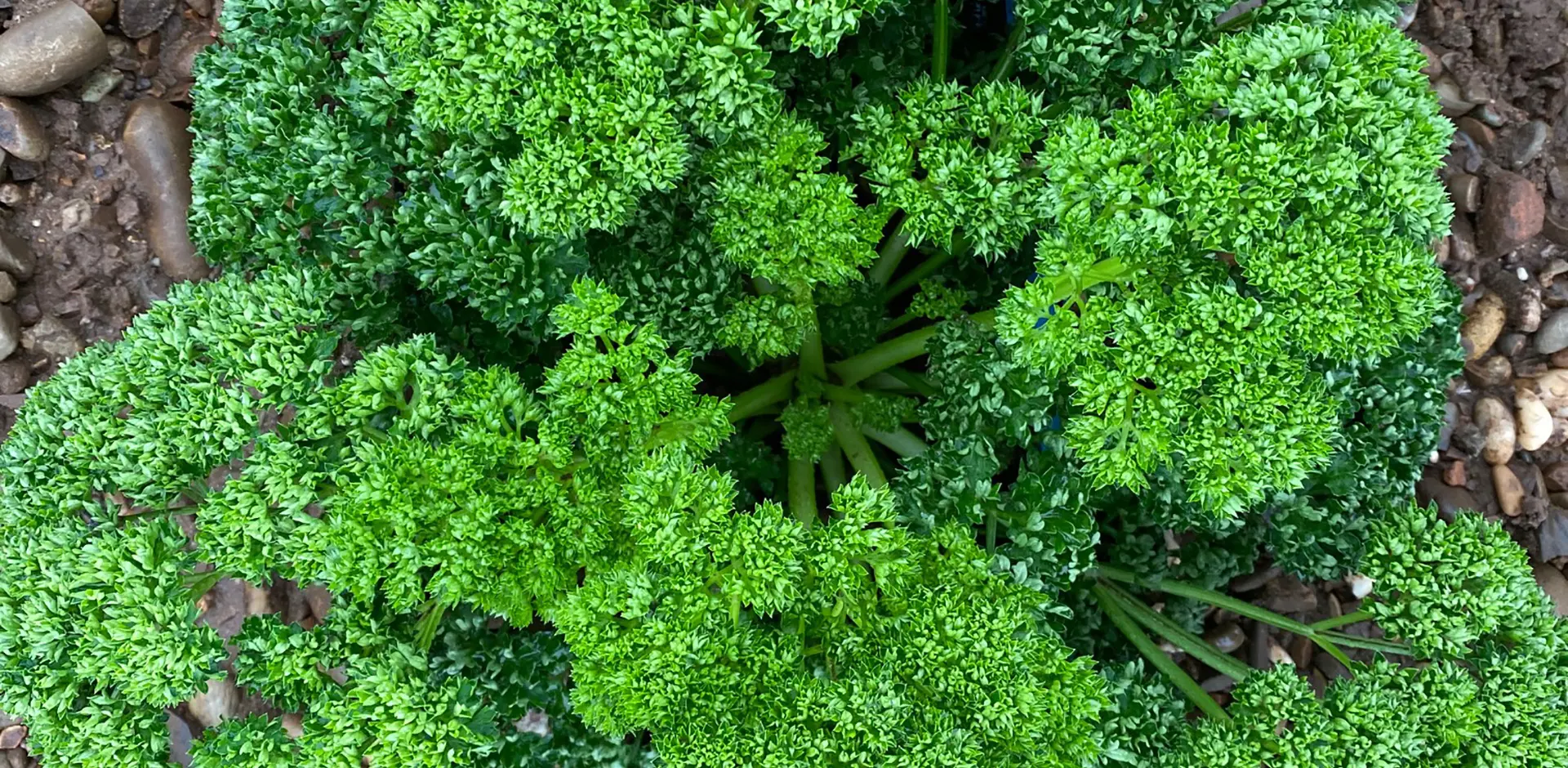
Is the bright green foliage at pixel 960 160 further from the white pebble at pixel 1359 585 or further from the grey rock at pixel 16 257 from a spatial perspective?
the grey rock at pixel 16 257

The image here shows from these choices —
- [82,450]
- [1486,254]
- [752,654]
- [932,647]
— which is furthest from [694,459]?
[1486,254]

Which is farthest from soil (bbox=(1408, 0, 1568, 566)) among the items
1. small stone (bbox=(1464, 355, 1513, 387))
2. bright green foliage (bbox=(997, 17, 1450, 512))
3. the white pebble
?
bright green foliage (bbox=(997, 17, 1450, 512))

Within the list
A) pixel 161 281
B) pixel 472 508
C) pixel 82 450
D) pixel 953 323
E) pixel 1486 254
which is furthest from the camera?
pixel 1486 254

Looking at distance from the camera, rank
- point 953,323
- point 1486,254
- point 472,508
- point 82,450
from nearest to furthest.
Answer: point 472,508
point 82,450
point 953,323
point 1486,254

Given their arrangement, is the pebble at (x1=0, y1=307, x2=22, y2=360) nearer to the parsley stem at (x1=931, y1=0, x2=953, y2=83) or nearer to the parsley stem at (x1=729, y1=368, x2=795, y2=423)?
the parsley stem at (x1=729, y1=368, x2=795, y2=423)

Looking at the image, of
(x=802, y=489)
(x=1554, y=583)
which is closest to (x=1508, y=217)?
(x=1554, y=583)

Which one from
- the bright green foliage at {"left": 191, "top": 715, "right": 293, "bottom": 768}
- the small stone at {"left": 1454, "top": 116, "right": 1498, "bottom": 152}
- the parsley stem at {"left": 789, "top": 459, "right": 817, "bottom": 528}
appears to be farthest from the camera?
the small stone at {"left": 1454, "top": 116, "right": 1498, "bottom": 152}

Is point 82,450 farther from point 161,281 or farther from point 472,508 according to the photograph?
point 161,281
